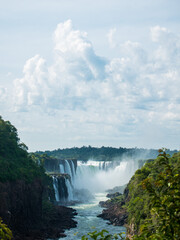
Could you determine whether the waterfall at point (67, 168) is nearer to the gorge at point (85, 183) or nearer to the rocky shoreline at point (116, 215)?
the gorge at point (85, 183)

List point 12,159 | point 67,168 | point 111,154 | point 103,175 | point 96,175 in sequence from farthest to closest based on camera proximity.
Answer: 1. point 111,154
2. point 103,175
3. point 96,175
4. point 67,168
5. point 12,159

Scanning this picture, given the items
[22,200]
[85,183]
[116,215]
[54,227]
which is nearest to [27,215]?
[22,200]

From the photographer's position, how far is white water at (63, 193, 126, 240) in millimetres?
50303

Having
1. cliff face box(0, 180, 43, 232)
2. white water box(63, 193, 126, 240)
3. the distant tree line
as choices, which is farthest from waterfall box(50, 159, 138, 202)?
the distant tree line

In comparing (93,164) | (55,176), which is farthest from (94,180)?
(55,176)

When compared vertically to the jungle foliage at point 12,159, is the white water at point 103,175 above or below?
below

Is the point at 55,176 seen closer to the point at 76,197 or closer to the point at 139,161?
the point at 76,197

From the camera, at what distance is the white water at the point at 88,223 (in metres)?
50.3

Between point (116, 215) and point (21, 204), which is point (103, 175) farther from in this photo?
point (21, 204)

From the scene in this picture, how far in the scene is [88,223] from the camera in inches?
2283

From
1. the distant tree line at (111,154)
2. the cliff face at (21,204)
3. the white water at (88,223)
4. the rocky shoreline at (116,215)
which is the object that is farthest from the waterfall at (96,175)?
the distant tree line at (111,154)

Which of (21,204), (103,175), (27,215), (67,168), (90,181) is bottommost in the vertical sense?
(90,181)

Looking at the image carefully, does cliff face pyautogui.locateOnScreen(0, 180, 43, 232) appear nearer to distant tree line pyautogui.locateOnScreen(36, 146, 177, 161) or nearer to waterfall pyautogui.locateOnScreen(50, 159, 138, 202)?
waterfall pyautogui.locateOnScreen(50, 159, 138, 202)

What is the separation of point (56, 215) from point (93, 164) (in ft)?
238
